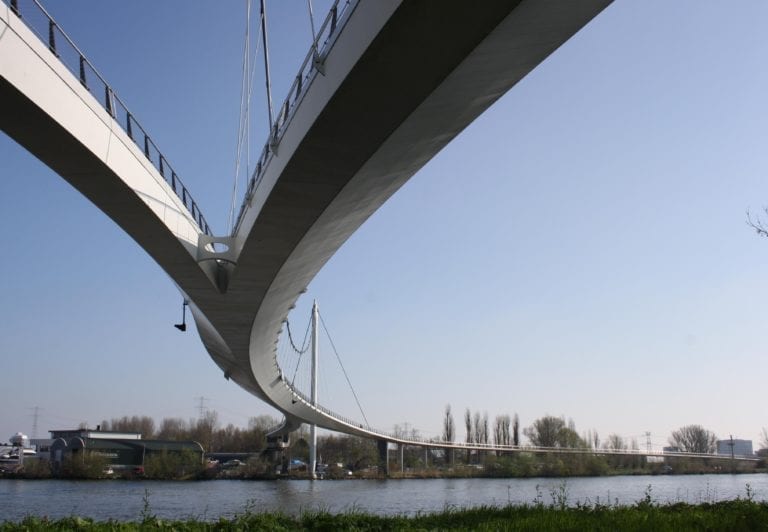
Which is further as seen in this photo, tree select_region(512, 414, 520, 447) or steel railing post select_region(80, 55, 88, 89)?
tree select_region(512, 414, 520, 447)

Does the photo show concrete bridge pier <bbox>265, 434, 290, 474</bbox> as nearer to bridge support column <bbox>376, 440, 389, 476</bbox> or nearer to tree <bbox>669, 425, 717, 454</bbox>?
bridge support column <bbox>376, 440, 389, 476</bbox>

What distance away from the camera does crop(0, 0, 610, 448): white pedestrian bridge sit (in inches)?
301

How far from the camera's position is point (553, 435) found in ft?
293

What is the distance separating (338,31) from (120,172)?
203 inches

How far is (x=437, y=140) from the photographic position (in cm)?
1099

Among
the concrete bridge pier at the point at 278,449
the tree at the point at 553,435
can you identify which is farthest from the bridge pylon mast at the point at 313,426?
the tree at the point at 553,435

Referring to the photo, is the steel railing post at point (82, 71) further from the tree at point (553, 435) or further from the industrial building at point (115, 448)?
the tree at point (553, 435)

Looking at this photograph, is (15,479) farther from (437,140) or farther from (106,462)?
(437,140)

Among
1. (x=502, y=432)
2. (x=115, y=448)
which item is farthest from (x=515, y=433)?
(x=115, y=448)

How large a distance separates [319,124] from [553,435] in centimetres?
8640

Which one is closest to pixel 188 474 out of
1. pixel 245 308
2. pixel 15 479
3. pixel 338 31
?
pixel 15 479

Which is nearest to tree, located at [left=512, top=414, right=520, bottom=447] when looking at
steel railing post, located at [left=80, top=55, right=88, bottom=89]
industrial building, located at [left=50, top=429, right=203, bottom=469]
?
industrial building, located at [left=50, top=429, right=203, bottom=469]

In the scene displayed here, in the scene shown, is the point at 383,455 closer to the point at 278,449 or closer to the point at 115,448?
the point at 278,449

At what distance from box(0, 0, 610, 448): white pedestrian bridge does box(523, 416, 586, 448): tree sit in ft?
254
